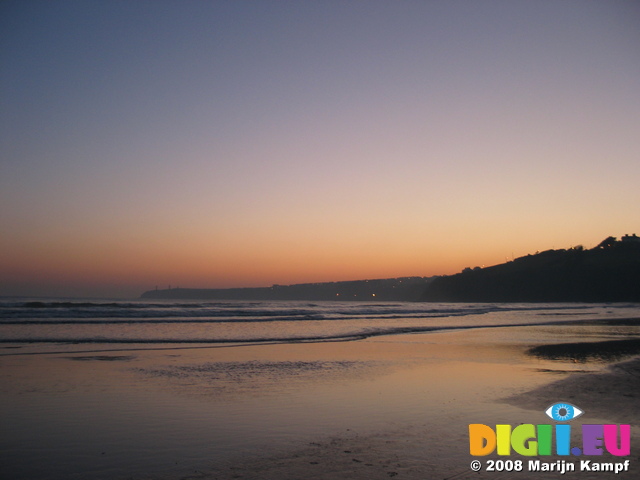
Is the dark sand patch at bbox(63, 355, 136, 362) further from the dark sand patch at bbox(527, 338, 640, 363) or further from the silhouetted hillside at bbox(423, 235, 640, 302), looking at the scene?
the silhouetted hillside at bbox(423, 235, 640, 302)

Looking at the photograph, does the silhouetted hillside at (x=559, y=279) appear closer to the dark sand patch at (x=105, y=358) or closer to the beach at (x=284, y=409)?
the beach at (x=284, y=409)

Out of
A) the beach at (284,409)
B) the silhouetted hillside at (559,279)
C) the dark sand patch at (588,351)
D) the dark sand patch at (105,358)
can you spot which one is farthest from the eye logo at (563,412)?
the silhouetted hillside at (559,279)

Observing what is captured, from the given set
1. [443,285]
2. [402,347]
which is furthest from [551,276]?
[402,347]

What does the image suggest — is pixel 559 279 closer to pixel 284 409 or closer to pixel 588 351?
pixel 588 351

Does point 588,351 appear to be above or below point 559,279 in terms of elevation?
above

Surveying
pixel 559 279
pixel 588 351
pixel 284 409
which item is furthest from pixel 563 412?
pixel 559 279

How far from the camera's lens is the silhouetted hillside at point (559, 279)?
5069 inches

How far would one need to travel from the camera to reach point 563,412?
811cm

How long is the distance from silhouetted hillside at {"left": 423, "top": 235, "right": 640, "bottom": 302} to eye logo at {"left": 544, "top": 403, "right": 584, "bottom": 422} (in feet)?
447

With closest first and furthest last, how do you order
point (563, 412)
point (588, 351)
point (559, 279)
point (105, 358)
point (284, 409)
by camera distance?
point (563, 412)
point (284, 409)
point (105, 358)
point (588, 351)
point (559, 279)

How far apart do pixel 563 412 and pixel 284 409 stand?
5.00 metres

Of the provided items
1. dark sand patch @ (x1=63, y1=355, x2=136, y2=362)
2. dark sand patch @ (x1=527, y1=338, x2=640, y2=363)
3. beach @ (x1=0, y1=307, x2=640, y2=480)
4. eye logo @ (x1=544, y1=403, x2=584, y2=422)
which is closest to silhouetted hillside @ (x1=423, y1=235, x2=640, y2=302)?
dark sand patch @ (x1=527, y1=338, x2=640, y2=363)

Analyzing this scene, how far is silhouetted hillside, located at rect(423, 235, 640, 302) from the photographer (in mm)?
128750

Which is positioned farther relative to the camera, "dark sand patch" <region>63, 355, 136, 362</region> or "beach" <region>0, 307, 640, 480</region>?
"dark sand patch" <region>63, 355, 136, 362</region>
